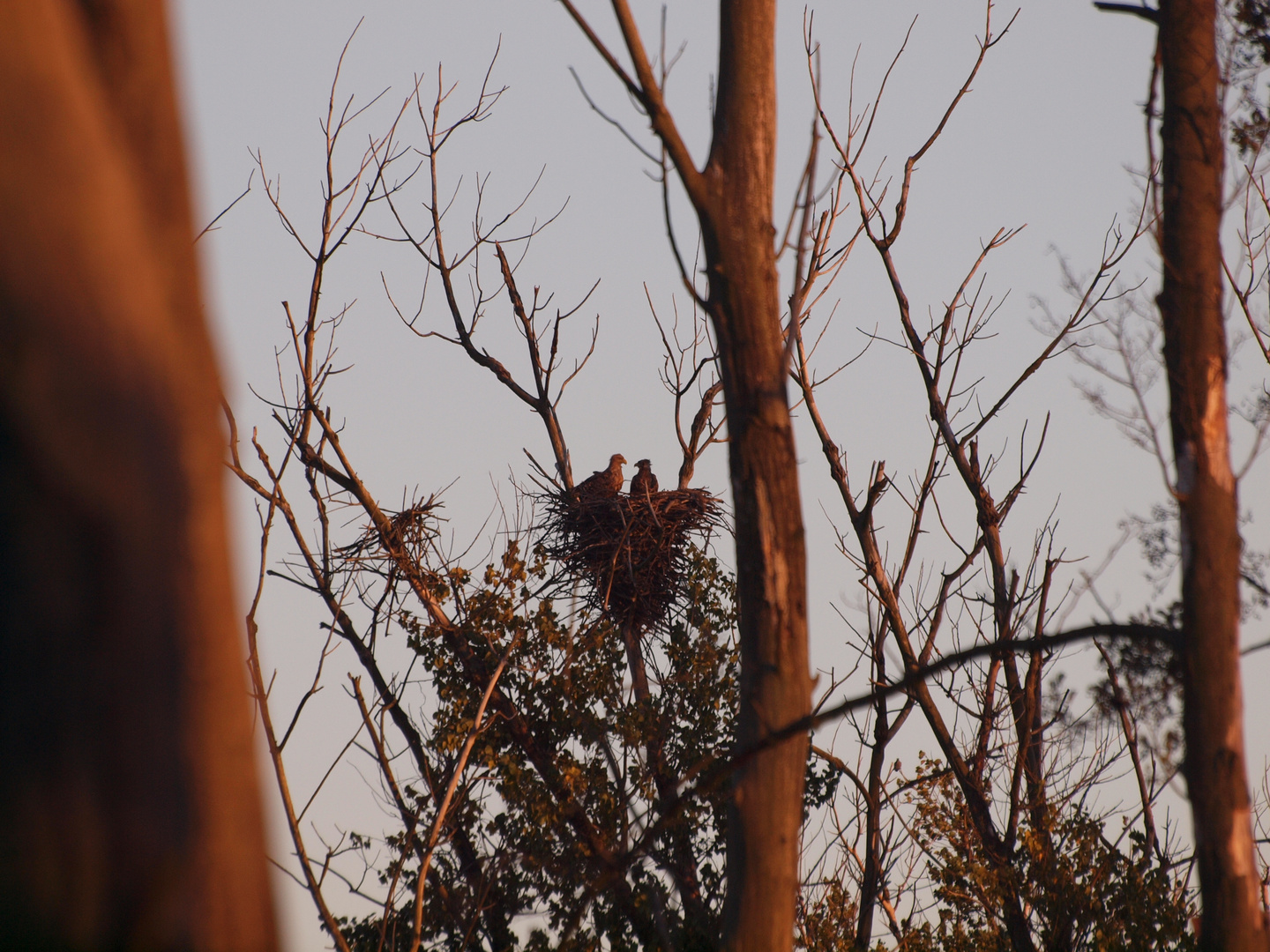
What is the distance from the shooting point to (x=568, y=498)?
10852 millimetres

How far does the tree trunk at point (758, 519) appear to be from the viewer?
3.39 metres

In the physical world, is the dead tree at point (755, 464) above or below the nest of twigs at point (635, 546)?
below

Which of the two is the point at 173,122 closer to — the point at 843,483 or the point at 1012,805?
the point at 843,483

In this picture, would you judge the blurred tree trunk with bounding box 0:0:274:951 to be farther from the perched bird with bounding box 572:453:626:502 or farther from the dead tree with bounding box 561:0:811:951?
the perched bird with bounding box 572:453:626:502

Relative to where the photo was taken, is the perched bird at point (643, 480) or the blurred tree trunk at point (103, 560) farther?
the perched bird at point (643, 480)

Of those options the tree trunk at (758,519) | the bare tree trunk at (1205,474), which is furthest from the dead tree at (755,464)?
the bare tree trunk at (1205,474)

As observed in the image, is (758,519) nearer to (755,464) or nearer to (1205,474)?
(755,464)

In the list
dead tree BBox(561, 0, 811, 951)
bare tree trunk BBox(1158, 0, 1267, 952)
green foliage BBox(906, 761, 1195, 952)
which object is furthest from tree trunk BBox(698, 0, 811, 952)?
green foliage BBox(906, 761, 1195, 952)

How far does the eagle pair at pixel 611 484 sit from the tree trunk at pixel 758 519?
709 cm

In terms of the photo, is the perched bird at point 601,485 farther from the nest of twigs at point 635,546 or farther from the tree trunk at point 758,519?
the tree trunk at point 758,519

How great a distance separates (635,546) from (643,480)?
1125 mm

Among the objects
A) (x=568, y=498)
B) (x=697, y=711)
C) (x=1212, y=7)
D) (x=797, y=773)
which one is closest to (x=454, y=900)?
(x=697, y=711)

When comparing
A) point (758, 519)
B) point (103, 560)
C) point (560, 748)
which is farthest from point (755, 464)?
point (560, 748)

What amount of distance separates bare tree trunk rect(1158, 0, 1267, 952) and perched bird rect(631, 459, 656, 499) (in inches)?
285
